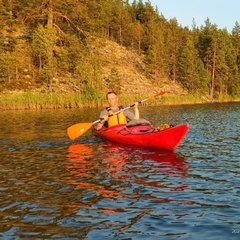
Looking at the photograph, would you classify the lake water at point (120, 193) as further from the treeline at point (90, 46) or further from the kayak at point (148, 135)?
the treeline at point (90, 46)

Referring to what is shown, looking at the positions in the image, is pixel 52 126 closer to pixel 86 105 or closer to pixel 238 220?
pixel 238 220

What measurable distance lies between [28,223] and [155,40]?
63.7m

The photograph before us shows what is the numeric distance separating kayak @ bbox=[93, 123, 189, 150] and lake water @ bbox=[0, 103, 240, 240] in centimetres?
35

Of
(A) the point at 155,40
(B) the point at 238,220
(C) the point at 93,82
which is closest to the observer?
(B) the point at 238,220

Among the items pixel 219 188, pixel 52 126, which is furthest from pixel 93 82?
pixel 219 188

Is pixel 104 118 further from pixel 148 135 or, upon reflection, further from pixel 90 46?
pixel 90 46

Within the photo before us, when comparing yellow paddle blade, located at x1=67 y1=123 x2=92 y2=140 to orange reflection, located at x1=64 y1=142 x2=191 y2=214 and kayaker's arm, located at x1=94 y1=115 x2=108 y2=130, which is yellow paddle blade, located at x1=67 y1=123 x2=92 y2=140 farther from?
orange reflection, located at x1=64 y1=142 x2=191 y2=214

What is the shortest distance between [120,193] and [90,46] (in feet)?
181

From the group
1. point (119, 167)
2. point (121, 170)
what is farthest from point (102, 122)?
point (121, 170)

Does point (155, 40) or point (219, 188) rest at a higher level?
point (155, 40)

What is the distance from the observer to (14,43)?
5194 centimetres

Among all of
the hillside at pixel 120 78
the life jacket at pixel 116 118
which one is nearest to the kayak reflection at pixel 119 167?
the life jacket at pixel 116 118

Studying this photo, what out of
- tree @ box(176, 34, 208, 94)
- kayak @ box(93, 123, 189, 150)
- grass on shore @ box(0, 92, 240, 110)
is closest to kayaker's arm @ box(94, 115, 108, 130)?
kayak @ box(93, 123, 189, 150)

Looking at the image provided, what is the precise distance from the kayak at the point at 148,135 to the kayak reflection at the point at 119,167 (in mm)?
277
